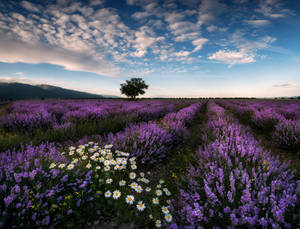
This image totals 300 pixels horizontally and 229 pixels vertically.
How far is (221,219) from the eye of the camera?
125cm

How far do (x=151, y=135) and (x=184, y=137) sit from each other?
1470 mm

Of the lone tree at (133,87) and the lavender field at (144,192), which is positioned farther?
the lone tree at (133,87)

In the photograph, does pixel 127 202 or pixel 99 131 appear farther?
pixel 99 131

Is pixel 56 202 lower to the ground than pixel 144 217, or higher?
higher

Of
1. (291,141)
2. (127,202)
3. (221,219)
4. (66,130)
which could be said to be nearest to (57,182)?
(127,202)

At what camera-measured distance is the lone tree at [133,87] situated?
45.2 m

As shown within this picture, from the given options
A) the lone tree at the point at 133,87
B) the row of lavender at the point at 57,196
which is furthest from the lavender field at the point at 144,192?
the lone tree at the point at 133,87

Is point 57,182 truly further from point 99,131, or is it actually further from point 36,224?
point 99,131

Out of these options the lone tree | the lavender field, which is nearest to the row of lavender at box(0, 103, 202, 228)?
the lavender field

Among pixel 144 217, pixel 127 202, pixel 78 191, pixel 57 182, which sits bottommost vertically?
pixel 144 217

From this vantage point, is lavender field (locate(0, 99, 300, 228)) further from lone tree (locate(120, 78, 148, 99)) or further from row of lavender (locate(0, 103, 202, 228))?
lone tree (locate(120, 78, 148, 99))

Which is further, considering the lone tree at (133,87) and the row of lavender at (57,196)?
the lone tree at (133,87)

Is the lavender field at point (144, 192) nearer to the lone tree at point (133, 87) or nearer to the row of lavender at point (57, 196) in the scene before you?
the row of lavender at point (57, 196)

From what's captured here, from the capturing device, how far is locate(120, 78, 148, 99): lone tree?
1780 inches
